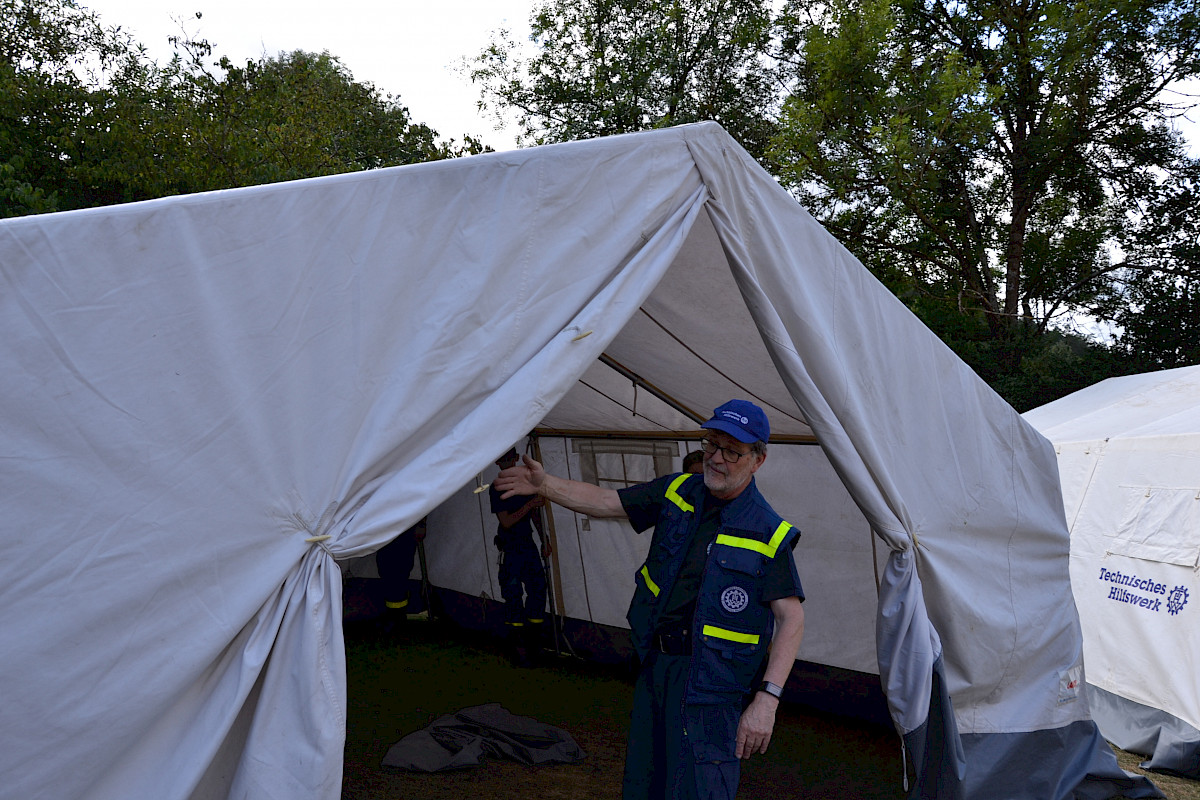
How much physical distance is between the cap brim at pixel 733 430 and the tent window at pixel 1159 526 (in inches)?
146

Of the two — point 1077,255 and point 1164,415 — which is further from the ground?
point 1077,255

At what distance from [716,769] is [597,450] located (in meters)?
3.55

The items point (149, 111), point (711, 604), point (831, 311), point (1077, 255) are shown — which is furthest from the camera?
point (1077, 255)

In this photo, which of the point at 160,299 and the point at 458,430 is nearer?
the point at 160,299

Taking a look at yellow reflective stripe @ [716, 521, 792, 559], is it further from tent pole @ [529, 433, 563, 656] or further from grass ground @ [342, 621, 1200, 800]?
tent pole @ [529, 433, 563, 656]

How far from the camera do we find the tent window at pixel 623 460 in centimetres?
579

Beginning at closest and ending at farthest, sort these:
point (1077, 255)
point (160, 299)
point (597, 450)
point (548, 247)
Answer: point (160, 299) < point (548, 247) < point (597, 450) < point (1077, 255)

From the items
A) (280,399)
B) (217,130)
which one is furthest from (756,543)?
(217,130)

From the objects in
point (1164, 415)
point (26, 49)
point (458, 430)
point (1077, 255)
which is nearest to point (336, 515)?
point (458, 430)

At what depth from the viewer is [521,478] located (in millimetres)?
2891

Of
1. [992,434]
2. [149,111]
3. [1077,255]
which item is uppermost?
[149,111]

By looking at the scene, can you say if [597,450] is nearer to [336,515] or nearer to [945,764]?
[945,764]

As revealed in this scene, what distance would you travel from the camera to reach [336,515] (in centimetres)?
225

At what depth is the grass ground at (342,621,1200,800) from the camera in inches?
170
